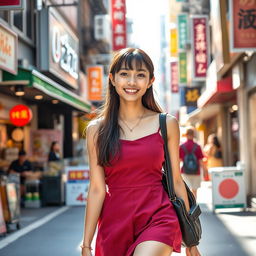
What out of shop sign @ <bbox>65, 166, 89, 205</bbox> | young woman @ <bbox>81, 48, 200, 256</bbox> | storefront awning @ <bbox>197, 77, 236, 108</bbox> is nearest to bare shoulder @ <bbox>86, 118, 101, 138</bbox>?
young woman @ <bbox>81, 48, 200, 256</bbox>

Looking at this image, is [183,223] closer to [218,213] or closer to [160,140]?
[160,140]

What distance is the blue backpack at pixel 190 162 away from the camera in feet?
40.3

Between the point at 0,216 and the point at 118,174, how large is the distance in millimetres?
6668

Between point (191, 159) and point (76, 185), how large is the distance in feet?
14.9

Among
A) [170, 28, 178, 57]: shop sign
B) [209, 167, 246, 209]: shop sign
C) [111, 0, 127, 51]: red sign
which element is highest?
[170, 28, 178, 57]: shop sign

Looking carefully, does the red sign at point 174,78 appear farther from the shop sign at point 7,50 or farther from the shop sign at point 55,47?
the shop sign at point 7,50

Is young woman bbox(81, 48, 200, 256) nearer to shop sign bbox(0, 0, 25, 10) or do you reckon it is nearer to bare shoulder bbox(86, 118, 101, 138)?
bare shoulder bbox(86, 118, 101, 138)

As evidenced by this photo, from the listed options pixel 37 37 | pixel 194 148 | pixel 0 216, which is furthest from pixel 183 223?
pixel 37 37

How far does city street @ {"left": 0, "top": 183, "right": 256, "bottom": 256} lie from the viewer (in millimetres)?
8275

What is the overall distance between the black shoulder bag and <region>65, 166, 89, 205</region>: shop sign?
12219mm

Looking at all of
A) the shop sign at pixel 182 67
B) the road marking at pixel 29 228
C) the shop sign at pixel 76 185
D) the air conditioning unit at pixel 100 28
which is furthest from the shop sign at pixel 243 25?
the air conditioning unit at pixel 100 28

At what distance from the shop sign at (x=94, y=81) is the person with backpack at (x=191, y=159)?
17667 mm

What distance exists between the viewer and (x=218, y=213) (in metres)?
12.8

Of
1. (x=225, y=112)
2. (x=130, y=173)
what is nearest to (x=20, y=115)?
(x=225, y=112)
